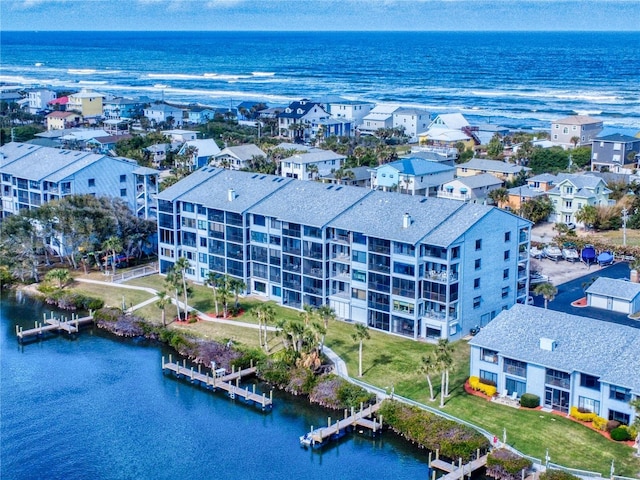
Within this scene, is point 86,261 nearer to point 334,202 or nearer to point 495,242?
point 334,202

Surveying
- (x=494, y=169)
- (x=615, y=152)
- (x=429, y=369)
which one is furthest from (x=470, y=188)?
(x=429, y=369)

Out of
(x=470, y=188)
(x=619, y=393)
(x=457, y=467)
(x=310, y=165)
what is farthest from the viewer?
(x=310, y=165)

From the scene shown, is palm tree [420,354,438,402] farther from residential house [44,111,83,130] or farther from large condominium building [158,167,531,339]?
residential house [44,111,83,130]

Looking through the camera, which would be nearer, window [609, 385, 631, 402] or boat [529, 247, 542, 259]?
window [609, 385, 631, 402]

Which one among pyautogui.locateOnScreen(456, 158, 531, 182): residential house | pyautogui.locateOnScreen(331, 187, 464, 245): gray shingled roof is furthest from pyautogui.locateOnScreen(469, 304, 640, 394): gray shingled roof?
pyautogui.locateOnScreen(456, 158, 531, 182): residential house

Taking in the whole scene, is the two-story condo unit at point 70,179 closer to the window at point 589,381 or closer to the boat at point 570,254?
the boat at point 570,254

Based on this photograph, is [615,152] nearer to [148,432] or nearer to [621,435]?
[621,435]
